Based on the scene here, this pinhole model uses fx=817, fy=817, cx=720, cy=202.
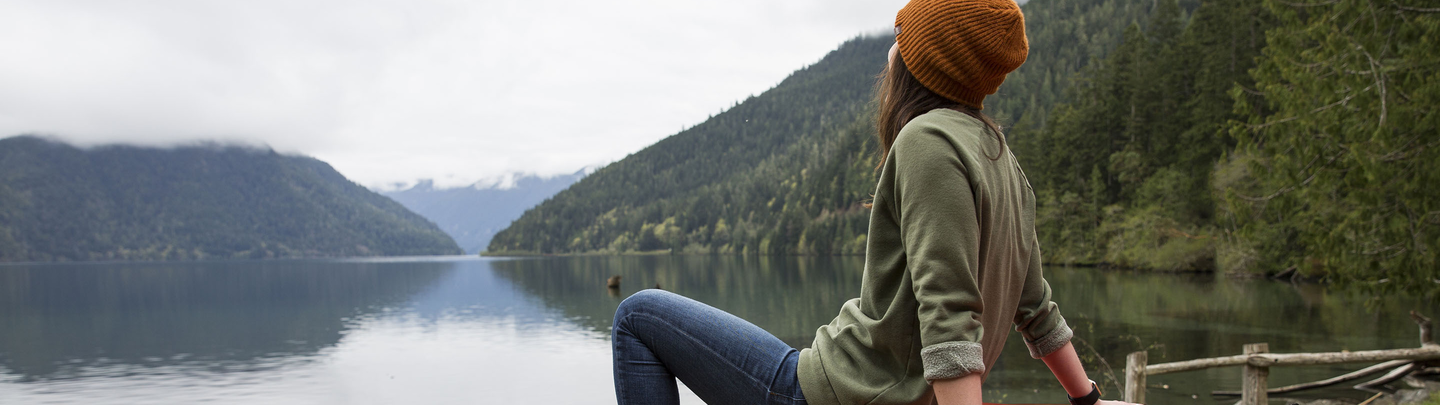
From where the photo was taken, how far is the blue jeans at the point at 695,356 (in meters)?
1.78

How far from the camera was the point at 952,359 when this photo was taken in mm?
1478

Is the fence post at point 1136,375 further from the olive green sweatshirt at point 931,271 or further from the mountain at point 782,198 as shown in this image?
the mountain at point 782,198

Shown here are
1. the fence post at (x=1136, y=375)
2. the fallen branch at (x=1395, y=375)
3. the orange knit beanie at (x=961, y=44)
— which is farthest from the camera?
the fallen branch at (x=1395, y=375)

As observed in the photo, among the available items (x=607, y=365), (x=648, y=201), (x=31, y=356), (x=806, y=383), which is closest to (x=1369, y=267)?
(x=806, y=383)

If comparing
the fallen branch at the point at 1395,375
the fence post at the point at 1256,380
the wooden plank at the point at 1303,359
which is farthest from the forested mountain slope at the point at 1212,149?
the fence post at the point at 1256,380

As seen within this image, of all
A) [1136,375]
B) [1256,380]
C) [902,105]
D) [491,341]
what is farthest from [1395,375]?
[491,341]

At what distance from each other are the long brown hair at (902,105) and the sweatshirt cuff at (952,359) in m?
0.38

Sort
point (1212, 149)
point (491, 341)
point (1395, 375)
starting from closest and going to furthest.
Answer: point (1395, 375)
point (491, 341)
point (1212, 149)

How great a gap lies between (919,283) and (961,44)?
52 centimetres

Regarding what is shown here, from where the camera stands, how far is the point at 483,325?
30.3 m

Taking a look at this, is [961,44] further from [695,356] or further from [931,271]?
[695,356]

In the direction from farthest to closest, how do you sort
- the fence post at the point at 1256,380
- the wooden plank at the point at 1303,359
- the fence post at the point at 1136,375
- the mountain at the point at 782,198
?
the mountain at the point at 782,198 → the fence post at the point at 1136,375 → the fence post at the point at 1256,380 → the wooden plank at the point at 1303,359

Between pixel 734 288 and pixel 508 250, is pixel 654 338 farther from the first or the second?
pixel 508 250

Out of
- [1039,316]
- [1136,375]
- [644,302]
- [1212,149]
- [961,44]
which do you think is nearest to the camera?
[961,44]
